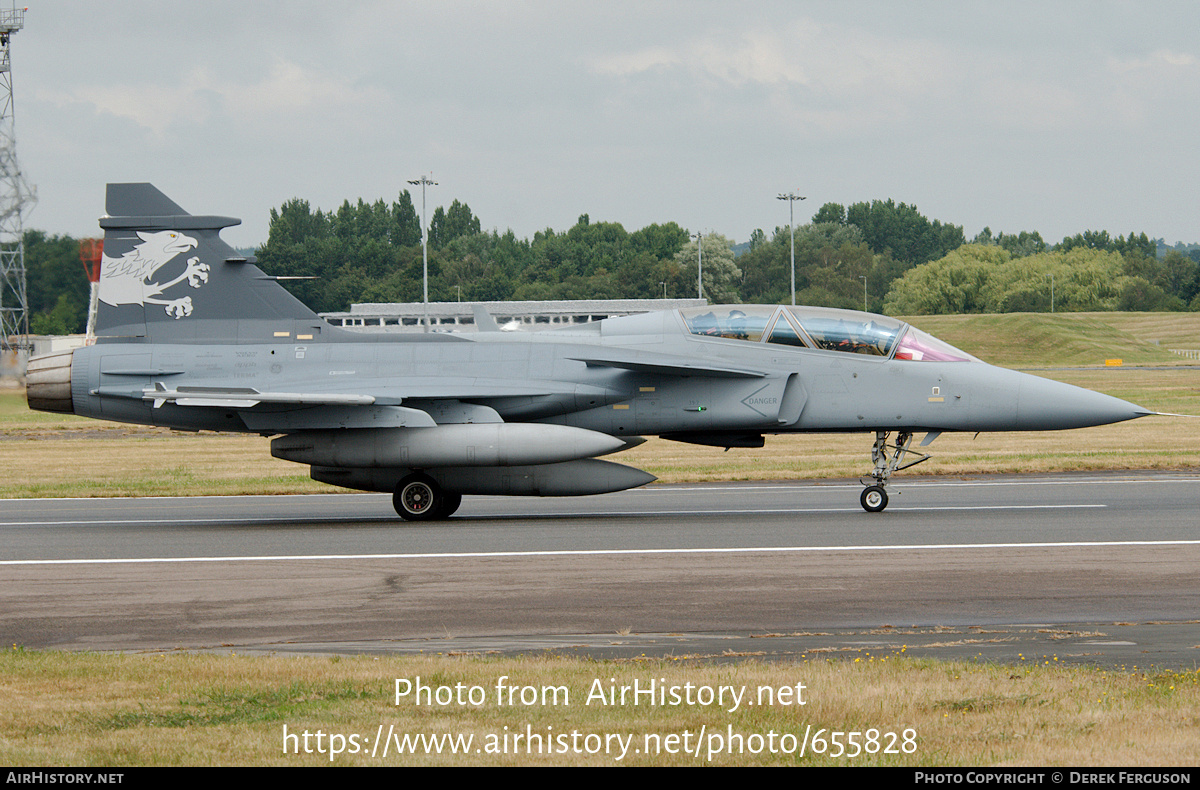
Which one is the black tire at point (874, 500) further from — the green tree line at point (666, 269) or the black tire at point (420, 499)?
the green tree line at point (666, 269)

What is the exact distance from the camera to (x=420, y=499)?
16172mm

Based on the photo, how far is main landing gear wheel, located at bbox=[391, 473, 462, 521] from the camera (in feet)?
52.9

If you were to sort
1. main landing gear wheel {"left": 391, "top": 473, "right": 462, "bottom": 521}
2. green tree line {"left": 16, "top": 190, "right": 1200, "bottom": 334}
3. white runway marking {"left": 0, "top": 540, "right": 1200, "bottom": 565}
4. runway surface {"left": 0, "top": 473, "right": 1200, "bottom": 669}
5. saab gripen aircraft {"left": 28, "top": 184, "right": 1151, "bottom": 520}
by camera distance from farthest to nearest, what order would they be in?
green tree line {"left": 16, "top": 190, "right": 1200, "bottom": 334}
main landing gear wheel {"left": 391, "top": 473, "right": 462, "bottom": 521}
saab gripen aircraft {"left": 28, "top": 184, "right": 1151, "bottom": 520}
white runway marking {"left": 0, "top": 540, "right": 1200, "bottom": 565}
runway surface {"left": 0, "top": 473, "right": 1200, "bottom": 669}

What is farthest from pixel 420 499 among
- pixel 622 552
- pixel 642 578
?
pixel 642 578

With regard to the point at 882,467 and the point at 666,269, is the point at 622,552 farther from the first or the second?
the point at 666,269

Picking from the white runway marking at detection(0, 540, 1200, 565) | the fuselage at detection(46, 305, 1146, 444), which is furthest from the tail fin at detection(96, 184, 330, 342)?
the white runway marking at detection(0, 540, 1200, 565)

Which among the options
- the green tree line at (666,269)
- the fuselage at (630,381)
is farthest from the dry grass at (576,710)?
the green tree line at (666,269)

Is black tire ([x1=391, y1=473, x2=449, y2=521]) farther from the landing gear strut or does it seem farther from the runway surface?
the landing gear strut

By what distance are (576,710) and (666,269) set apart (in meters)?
116

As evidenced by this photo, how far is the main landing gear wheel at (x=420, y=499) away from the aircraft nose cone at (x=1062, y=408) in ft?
25.4

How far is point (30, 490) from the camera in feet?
68.6

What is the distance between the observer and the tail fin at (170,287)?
16859mm

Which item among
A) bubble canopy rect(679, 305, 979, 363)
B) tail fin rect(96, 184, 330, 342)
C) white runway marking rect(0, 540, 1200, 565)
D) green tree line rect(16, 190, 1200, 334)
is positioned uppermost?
green tree line rect(16, 190, 1200, 334)

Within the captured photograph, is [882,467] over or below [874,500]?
over
